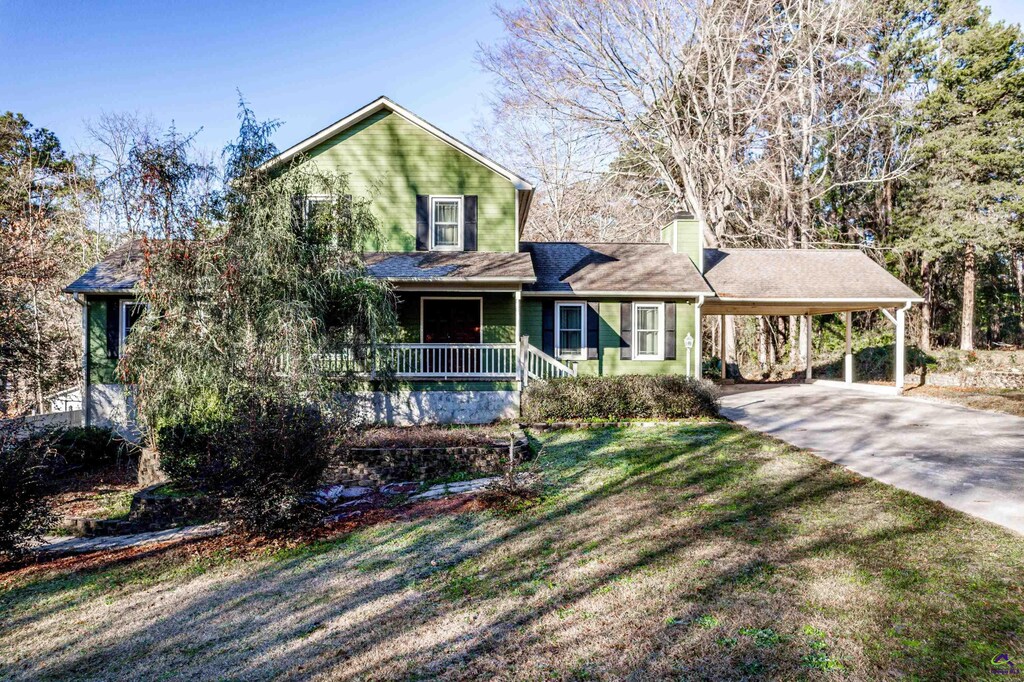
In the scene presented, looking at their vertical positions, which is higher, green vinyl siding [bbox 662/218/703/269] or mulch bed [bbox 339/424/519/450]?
green vinyl siding [bbox 662/218/703/269]

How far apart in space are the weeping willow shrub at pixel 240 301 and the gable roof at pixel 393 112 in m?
5.51

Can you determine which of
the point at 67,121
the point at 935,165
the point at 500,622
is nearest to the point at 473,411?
the point at 500,622

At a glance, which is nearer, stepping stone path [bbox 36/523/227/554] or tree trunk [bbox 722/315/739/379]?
stepping stone path [bbox 36/523/227/554]

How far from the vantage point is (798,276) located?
56.3ft

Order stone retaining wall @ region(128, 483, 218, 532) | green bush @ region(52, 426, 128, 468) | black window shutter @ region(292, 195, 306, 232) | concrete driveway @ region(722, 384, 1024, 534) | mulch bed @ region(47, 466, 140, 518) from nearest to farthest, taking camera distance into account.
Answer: concrete driveway @ region(722, 384, 1024, 534)
stone retaining wall @ region(128, 483, 218, 532)
mulch bed @ region(47, 466, 140, 518)
black window shutter @ region(292, 195, 306, 232)
green bush @ region(52, 426, 128, 468)

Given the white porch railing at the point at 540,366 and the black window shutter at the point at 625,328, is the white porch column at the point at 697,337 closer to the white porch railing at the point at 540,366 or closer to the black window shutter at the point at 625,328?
the black window shutter at the point at 625,328

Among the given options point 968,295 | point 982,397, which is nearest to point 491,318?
point 982,397

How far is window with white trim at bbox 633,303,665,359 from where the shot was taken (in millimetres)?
15195

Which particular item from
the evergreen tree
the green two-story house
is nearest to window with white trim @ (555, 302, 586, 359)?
the green two-story house

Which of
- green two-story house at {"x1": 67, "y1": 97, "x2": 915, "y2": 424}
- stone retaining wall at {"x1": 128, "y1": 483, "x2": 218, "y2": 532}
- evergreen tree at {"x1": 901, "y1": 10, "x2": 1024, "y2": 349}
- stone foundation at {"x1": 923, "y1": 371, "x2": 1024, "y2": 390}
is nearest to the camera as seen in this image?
stone retaining wall at {"x1": 128, "y1": 483, "x2": 218, "y2": 532}

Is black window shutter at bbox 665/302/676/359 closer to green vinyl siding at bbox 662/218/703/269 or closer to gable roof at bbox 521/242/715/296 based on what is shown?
gable roof at bbox 521/242/715/296

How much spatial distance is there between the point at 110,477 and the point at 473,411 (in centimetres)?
716

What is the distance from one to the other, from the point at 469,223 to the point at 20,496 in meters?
10.7

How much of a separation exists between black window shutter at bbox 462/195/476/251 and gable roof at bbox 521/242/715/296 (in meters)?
1.85
